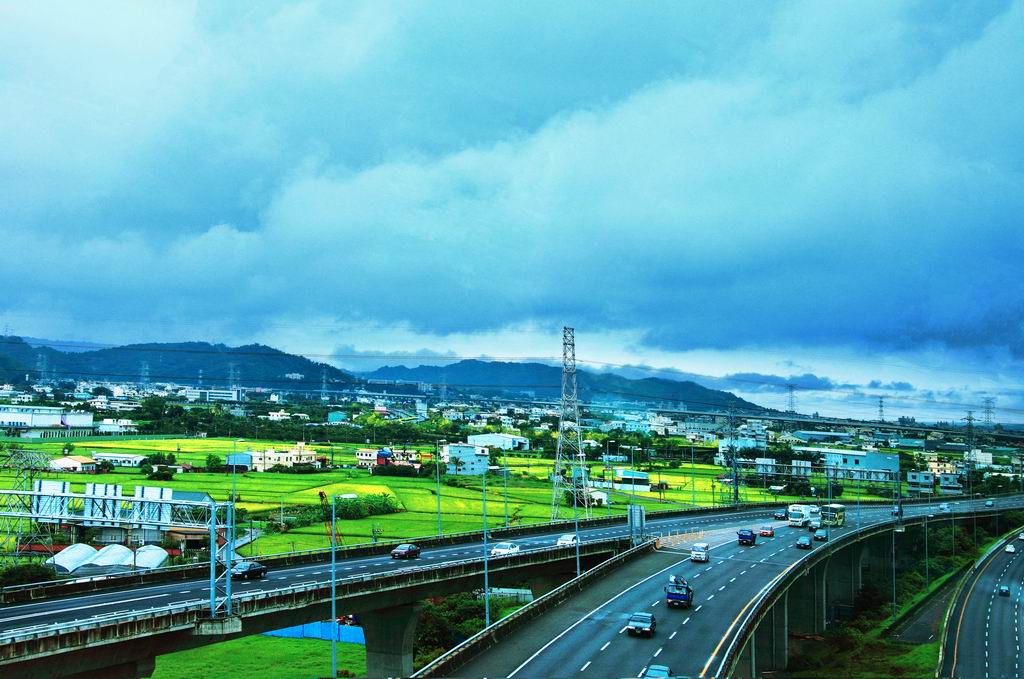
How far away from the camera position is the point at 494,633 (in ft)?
131

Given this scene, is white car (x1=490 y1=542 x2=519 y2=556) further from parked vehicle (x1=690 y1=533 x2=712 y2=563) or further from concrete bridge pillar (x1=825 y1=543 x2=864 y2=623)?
concrete bridge pillar (x1=825 y1=543 x2=864 y2=623)

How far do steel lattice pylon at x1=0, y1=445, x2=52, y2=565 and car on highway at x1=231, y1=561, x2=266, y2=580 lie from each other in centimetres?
2557

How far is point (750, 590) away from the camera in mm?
54406

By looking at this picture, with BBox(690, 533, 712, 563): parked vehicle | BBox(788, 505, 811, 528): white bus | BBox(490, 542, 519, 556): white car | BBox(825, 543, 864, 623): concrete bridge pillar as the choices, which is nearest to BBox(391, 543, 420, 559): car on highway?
BBox(490, 542, 519, 556): white car

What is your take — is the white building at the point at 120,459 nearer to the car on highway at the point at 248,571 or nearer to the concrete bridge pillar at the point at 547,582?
the concrete bridge pillar at the point at 547,582

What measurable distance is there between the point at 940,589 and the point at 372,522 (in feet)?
213

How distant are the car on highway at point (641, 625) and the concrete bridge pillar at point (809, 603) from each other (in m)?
36.8

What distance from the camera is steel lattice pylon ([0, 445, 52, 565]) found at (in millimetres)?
68438

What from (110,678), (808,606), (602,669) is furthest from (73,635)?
(808,606)

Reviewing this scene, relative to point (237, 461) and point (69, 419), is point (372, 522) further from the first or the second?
point (69, 419)

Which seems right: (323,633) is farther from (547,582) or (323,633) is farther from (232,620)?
(232,620)

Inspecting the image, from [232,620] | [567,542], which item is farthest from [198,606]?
[567,542]

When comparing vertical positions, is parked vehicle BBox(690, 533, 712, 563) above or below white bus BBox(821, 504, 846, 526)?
above

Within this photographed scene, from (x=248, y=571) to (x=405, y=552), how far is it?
13.9 m
